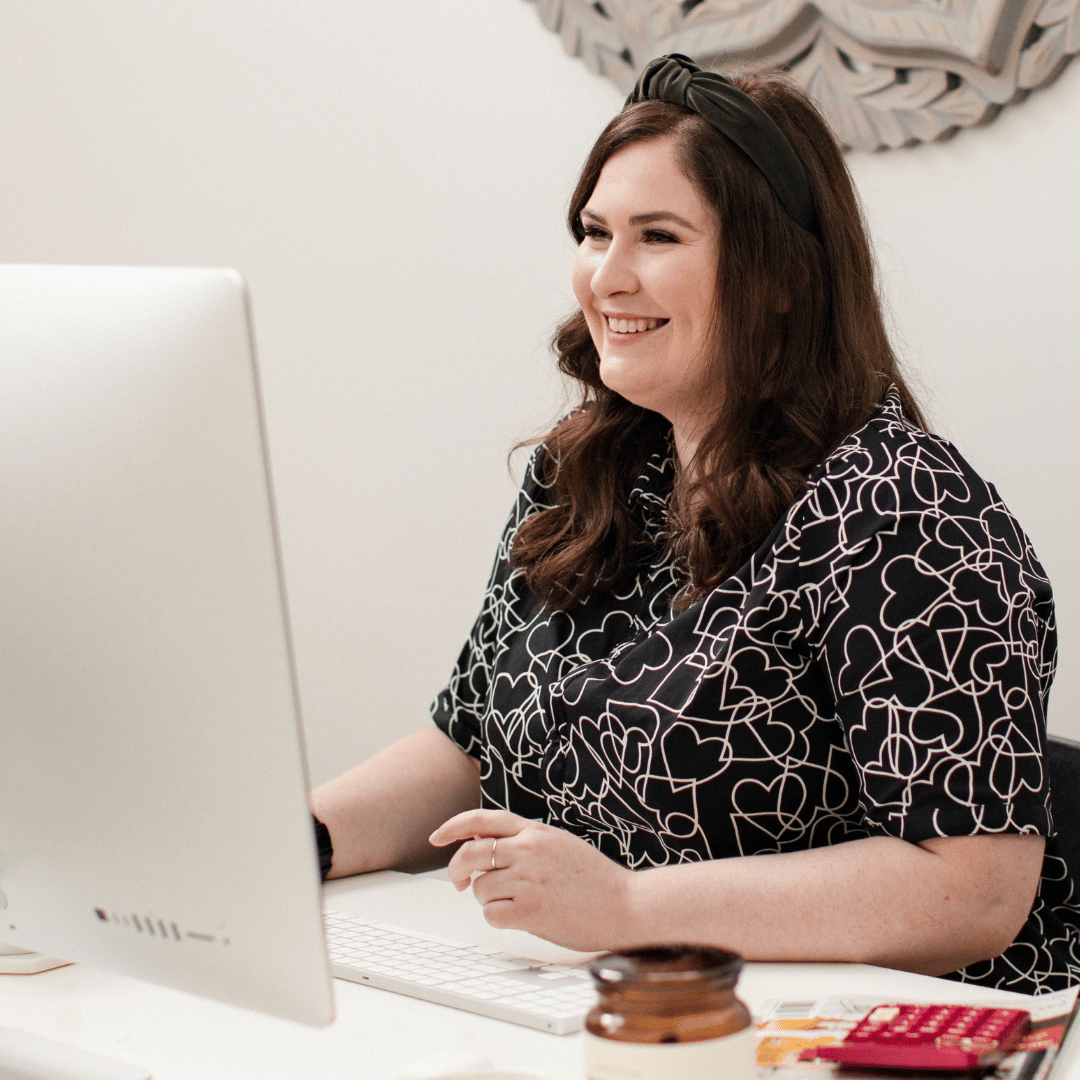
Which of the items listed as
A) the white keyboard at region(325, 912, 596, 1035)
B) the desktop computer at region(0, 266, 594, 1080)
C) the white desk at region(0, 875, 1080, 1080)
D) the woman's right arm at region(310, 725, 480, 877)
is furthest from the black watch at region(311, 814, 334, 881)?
the desktop computer at region(0, 266, 594, 1080)

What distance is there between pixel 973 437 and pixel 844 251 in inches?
20.8

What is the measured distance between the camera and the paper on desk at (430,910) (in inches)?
43.6

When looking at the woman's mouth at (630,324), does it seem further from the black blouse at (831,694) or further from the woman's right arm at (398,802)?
the woman's right arm at (398,802)

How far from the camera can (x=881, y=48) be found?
5.90 feet

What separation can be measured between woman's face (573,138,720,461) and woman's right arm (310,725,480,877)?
45cm

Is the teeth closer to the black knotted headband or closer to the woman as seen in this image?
the woman

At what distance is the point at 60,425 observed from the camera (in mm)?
691

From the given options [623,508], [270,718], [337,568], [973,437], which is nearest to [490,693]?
[623,508]

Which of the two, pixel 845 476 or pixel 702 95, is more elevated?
pixel 702 95

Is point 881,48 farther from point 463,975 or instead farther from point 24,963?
point 24,963

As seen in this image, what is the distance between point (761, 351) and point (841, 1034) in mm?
790

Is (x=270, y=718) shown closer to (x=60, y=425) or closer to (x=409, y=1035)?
(x=60, y=425)

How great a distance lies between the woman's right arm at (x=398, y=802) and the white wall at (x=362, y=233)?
0.85m

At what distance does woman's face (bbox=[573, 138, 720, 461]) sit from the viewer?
4.72 feet
